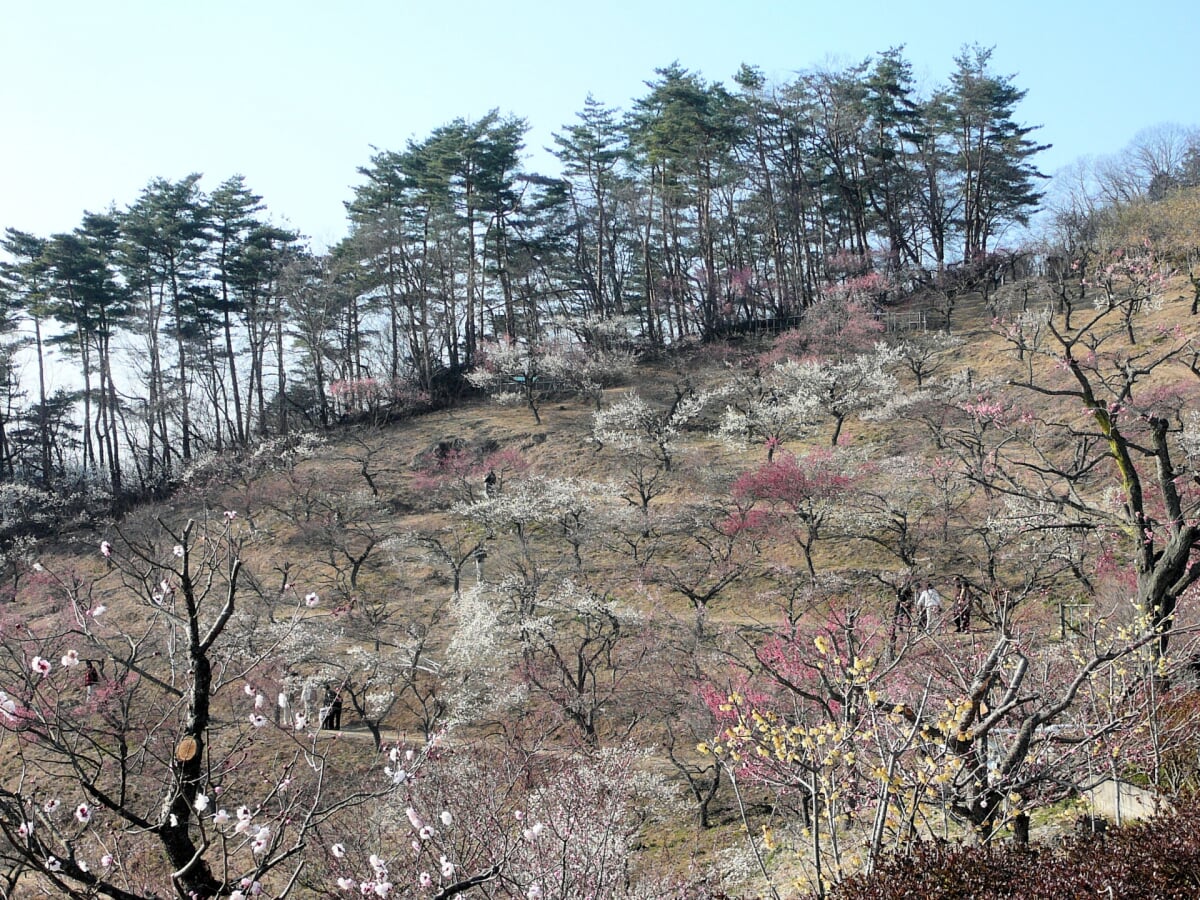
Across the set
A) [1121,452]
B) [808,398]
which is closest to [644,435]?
[808,398]

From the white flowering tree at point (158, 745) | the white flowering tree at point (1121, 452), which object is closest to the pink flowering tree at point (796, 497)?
the white flowering tree at point (1121, 452)

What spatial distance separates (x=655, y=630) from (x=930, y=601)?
727 centimetres

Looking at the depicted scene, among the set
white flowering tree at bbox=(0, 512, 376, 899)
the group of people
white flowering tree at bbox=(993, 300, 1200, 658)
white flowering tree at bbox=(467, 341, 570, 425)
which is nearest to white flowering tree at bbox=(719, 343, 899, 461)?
white flowering tree at bbox=(993, 300, 1200, 658)

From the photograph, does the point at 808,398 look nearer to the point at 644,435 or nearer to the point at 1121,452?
the point at 644,435

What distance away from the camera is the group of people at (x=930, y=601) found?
40.4 ft

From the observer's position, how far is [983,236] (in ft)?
135

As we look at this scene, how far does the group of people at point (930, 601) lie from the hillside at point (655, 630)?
0.21 meters

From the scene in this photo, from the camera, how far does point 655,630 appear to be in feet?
60.8

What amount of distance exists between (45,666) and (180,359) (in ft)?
112

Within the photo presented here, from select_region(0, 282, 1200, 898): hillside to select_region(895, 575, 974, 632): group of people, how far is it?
0.21 metres

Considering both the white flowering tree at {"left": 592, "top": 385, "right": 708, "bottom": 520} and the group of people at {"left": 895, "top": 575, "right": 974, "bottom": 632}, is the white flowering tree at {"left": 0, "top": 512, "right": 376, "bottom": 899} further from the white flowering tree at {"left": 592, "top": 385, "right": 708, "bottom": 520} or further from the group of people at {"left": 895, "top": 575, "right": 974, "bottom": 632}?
the white flowering tree at {"left": 592, "top": 385, "right": 708, "bottom": 520}

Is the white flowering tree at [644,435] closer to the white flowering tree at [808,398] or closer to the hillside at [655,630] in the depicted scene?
the hillside at [655,630]

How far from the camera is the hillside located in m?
5.86

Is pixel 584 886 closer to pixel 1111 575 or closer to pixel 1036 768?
pixel 1036 768
